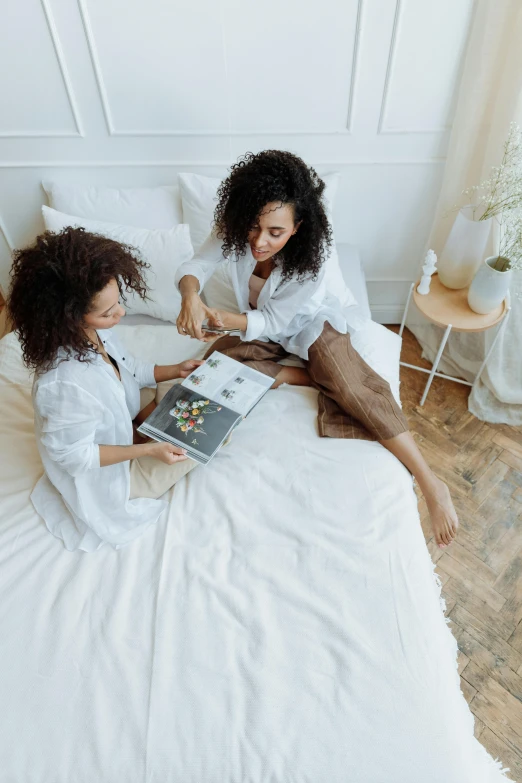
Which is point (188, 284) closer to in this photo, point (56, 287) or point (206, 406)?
point (206, 406)

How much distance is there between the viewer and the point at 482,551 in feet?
5.37

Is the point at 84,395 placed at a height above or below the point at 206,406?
above

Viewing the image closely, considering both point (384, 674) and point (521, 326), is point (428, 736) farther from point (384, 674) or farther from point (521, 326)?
point (521, 326)

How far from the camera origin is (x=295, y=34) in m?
1.64

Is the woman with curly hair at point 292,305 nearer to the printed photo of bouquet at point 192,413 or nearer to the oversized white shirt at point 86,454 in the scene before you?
the printed photo of bouquet at point 192,413

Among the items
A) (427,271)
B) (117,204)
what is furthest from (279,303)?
(117,204)

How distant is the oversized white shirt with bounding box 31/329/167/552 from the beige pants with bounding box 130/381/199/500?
0.02 metres

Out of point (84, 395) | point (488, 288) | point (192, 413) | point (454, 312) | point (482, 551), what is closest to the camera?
point (84, 395)

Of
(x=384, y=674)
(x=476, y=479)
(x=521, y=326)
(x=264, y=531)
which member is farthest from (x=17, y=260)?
(x=521, y=326)

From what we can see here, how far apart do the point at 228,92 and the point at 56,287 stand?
1237mm

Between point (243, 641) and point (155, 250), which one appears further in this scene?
point (155, 250)

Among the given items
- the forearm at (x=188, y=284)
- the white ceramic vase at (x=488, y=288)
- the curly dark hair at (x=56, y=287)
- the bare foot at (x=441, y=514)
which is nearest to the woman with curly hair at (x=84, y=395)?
the curly dark hair at (x=56, y=287)

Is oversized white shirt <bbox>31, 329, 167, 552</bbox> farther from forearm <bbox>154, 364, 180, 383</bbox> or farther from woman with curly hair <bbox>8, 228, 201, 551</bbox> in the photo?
Answer: forearm <bbox>154, 364, 180, 383</bbox>

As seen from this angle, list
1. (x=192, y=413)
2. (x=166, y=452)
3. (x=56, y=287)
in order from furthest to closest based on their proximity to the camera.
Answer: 1. (x=192, y=413)
2. (x=166, y=452)
3. (x=56, y=287)
